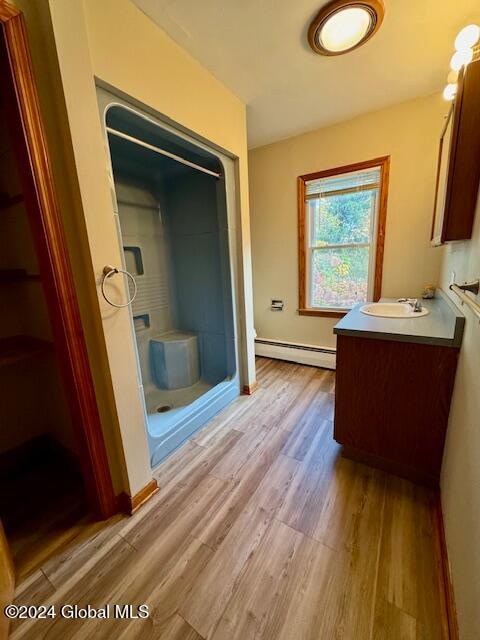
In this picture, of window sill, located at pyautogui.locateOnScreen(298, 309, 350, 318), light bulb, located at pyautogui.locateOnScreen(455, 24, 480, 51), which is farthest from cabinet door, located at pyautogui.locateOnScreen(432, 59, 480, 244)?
window sill, located at pyautogui.locateOnScreen(298, 309, 350, 318)

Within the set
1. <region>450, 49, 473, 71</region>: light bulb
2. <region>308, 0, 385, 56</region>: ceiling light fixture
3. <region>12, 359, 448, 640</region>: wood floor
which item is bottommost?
<region>12, 359, 448, 640</region>: wood floor

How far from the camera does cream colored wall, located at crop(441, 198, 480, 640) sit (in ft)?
2.31

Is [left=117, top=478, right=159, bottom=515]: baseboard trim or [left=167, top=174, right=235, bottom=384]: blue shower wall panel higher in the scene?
[left=167, top=174, right=235, bottom=384]: blue shower wall panel

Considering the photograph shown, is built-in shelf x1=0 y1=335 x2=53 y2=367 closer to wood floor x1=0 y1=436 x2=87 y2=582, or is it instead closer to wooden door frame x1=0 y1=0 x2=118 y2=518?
wooden door frame x1=0 y1=0 x2=118 y2=518

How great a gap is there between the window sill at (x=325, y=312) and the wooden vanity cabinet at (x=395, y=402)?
1.31m

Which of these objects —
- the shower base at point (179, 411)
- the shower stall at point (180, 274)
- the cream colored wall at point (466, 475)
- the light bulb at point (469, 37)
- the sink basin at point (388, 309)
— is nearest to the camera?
the cream colored wall at point (466, 475)

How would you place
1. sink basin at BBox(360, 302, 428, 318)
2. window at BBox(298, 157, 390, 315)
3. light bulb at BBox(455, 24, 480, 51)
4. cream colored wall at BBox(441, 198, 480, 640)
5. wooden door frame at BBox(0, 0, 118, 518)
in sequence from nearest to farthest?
cream colored wall at BBox(441, 198, 480, 640) < wooden door frame at BBox(0, 0, 118, 518) < light bulb at BBox(455, 24, 480, 51) < sink basin at BBox(360, 302, 428, 318) < window at BBox(298, 157, 390, 315)

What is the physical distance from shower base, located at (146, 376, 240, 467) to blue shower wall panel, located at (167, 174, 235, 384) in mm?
202

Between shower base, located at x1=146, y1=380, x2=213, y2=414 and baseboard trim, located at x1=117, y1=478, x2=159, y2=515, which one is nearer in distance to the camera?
baseboard trim, located at x1=117, y1=478, x2=159, y2=515

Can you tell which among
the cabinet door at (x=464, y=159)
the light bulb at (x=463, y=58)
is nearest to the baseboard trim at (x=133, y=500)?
the cabinet door at (x=464, y=159)

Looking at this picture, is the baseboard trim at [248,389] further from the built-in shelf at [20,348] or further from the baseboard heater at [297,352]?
the built-in shelf at [20,348]

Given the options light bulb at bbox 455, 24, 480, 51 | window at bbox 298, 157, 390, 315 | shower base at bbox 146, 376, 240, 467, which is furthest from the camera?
window at bbox 298, 157, 390, 315

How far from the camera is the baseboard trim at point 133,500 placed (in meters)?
1.29

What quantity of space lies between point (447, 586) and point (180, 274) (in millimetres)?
2549
